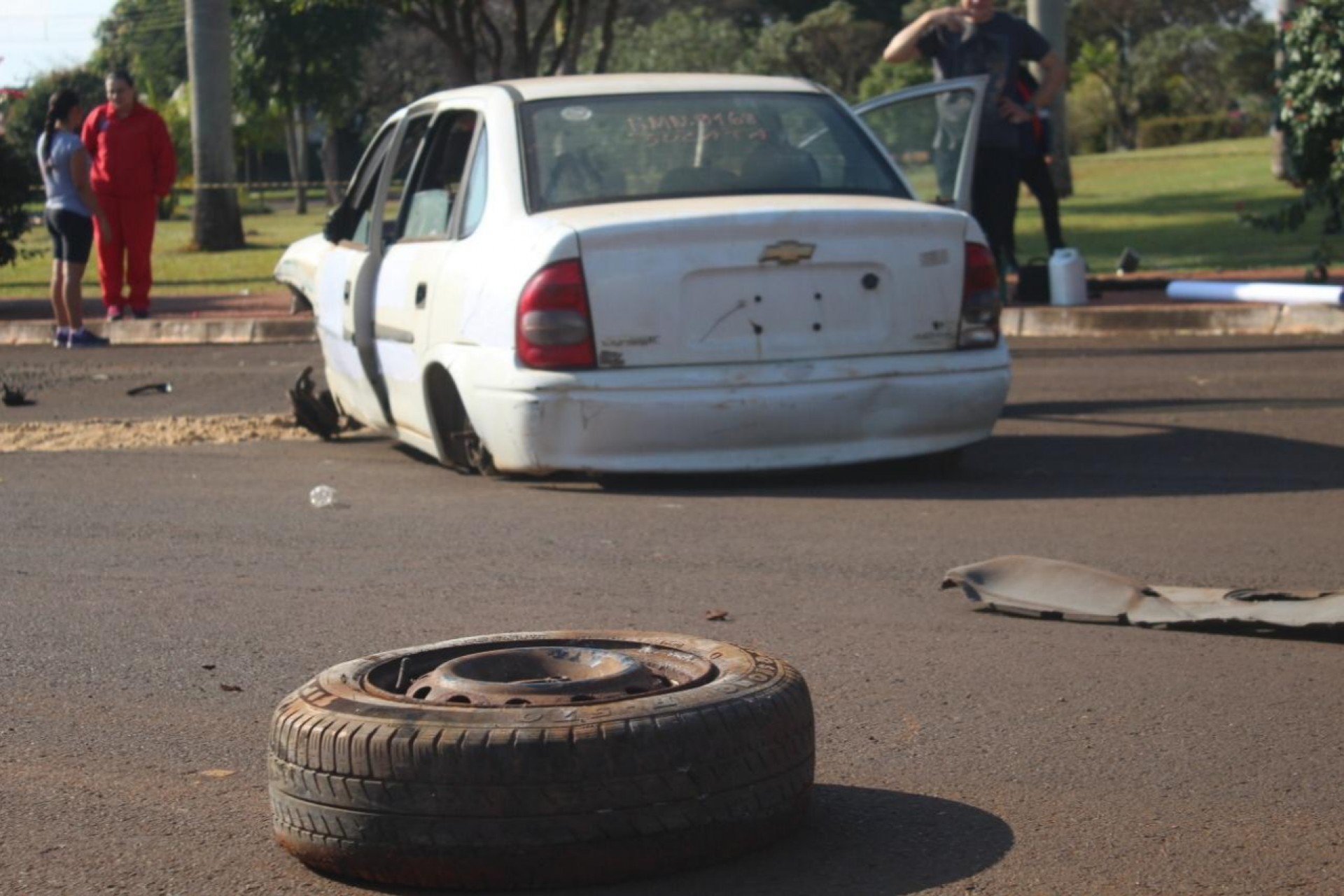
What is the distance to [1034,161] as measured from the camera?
14.3 m

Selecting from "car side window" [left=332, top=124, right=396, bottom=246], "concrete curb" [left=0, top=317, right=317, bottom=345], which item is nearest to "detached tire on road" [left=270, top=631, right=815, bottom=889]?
"car side window" [left=332, top=124, right=396, bottom=246]

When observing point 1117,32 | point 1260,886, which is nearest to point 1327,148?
point 1260,886

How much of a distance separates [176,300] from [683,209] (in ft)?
42.7

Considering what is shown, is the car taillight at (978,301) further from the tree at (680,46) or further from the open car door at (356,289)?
the tree at (680,46)

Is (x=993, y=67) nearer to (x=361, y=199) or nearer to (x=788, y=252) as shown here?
(x=361, y=199)

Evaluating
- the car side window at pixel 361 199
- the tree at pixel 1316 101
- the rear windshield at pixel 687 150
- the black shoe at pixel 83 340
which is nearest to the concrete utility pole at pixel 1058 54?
the tree at pixel 1316 101

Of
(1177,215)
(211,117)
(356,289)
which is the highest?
(211,117)

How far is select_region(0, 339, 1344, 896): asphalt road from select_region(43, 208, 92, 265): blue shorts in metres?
6.14

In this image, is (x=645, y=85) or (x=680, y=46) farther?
(x=680, y=46)

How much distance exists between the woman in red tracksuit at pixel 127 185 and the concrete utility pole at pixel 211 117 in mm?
8835

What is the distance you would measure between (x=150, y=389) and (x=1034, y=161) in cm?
656

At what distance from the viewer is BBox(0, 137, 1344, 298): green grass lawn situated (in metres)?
19.4

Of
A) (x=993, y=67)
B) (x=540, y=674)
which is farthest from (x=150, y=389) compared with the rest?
(x=540, y=674)

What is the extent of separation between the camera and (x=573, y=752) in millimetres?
3102
